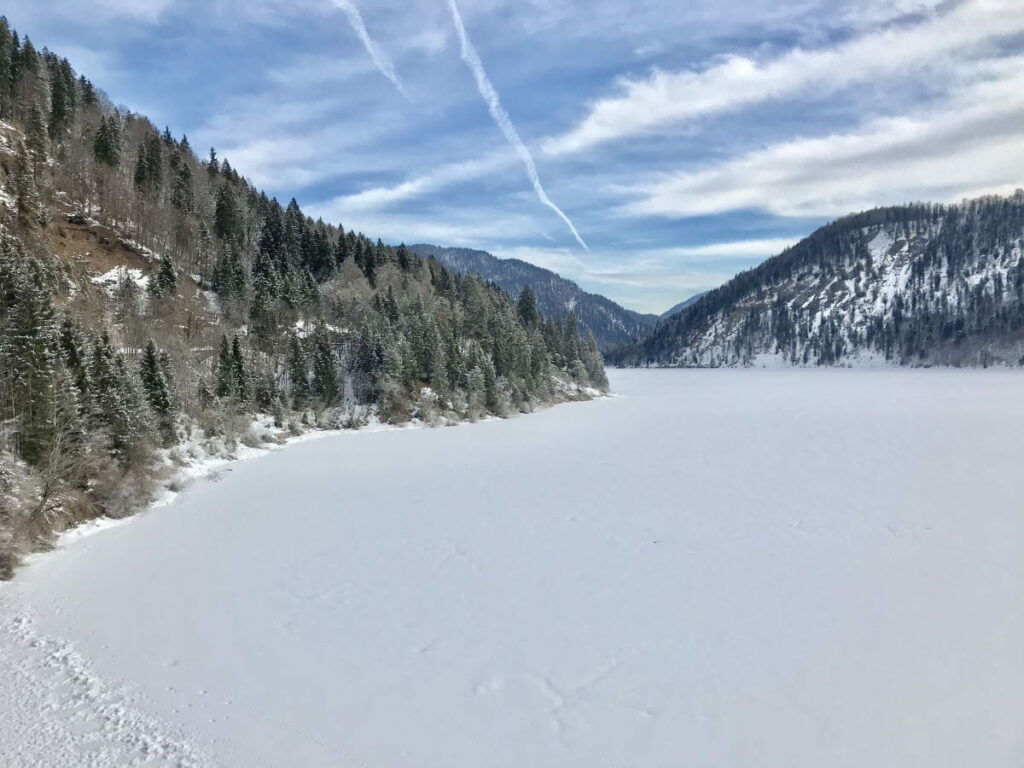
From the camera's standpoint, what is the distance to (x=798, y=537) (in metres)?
21.9

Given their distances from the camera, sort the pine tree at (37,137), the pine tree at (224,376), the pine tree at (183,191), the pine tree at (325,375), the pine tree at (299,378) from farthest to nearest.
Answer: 1. the pine tree at (183,191)
2. the pine tree at (37,137)
3. the pine tree at (325,375)
4. the pine tree at (299,378)
5. the pine tree at (224,376)

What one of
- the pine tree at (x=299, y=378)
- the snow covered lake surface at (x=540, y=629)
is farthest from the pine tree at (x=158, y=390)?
the pine tree at (x=299, y=378)

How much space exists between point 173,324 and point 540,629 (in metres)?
61.6

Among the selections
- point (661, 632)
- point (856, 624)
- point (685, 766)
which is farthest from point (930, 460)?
point (685, 766)

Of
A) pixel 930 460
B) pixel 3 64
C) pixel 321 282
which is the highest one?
pixel 3 64

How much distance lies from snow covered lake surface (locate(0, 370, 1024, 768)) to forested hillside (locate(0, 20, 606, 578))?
5.84m

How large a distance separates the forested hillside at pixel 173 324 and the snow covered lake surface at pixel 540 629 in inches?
230

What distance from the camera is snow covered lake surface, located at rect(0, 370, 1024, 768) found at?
33.4 feet

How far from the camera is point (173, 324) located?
62.3 metres

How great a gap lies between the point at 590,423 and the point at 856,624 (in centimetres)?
4883

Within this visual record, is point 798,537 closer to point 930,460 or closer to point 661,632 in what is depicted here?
point 661,632

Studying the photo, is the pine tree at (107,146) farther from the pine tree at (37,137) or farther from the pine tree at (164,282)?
the pine tree at (164,282)

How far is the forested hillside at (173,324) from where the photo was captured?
27531 mm

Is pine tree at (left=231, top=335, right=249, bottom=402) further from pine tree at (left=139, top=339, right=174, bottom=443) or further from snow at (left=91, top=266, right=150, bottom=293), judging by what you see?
snow at (left=91, top=266, right=150, bottom=293)
